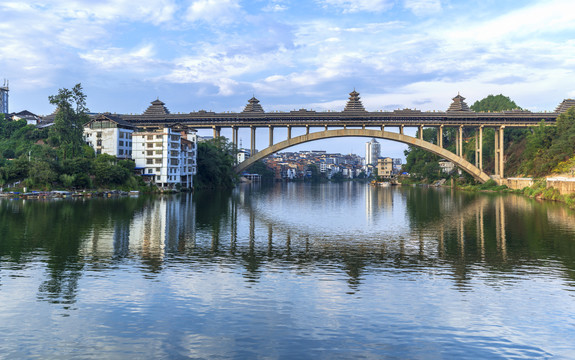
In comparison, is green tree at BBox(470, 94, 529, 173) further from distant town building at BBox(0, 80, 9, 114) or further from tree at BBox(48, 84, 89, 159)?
distant town building at BBox(0, 80, 9, 114)

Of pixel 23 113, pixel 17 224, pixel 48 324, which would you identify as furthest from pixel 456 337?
pixel 23 113

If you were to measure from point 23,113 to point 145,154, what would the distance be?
35374mm

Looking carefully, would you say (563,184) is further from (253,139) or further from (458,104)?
(253,139)

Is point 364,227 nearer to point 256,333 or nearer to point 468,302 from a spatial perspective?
point 468,302

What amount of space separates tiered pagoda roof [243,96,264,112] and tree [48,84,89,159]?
31.1 meters

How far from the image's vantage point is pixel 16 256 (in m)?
21.2

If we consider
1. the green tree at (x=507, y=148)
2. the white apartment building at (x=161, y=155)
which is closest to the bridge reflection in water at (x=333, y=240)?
the white apartment building at (x=161, y=155)

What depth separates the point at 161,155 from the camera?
7162 centimetres

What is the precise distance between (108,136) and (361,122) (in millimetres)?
42863

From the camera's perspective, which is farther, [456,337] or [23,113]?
[23,113]

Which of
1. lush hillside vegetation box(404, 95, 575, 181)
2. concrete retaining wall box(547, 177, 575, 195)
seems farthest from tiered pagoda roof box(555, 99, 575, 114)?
concrete retaining wall box(547, 177, 575, 195)

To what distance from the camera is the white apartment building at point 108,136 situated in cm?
7294

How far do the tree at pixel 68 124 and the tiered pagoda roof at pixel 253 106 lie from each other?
31.1 metres

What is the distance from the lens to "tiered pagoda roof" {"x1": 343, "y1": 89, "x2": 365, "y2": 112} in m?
90.5
